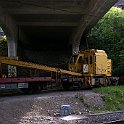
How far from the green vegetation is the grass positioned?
8.82 m

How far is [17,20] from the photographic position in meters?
38.2

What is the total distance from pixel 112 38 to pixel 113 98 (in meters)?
18.4

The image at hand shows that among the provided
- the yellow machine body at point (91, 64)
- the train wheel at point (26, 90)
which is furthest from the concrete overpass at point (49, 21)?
the train wheel at point (26, 90)

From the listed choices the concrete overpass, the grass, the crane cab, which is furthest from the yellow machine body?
the concrete overpass

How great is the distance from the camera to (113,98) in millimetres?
24016

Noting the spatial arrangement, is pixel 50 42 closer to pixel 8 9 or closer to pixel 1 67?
pixel 8 9

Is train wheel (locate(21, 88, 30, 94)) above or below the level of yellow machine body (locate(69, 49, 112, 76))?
below

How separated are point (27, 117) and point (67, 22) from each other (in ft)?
75.8

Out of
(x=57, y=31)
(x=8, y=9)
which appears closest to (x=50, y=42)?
(x=57, y=31)

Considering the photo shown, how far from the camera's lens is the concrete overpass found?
1211 inches

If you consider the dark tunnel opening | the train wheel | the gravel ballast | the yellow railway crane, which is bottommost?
the gravel ballast

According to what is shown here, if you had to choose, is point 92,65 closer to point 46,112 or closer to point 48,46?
point 46,112

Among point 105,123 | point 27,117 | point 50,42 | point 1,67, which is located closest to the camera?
point 105,123

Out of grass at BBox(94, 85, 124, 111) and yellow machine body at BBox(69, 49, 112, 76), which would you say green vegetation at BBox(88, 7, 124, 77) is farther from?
grass at BBox(94, 85, 124, 111)
